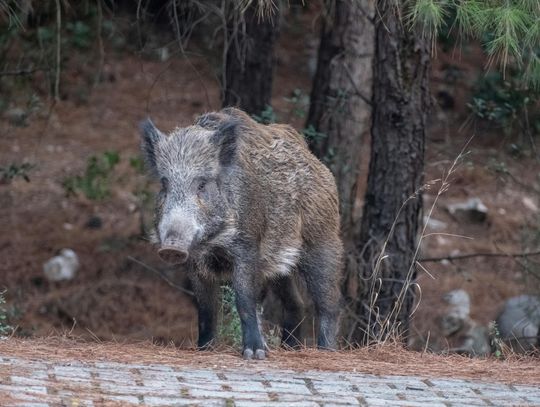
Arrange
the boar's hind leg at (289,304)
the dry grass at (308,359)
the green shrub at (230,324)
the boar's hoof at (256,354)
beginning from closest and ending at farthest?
1. the dry grass at (308,359)
2. the boar's hoof at (256,354)
3. the green shrub at (230,324)
4. the boar's hind leg at (289,304)

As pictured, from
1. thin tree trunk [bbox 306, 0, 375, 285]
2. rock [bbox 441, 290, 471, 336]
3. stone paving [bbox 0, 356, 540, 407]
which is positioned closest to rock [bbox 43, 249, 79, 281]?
thin tree trunk [bbox 306, 0, 375, 285]

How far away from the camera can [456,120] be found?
16.9m

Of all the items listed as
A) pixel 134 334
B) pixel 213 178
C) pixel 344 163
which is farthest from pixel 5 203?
pixel 213 178

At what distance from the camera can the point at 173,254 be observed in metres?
6.56

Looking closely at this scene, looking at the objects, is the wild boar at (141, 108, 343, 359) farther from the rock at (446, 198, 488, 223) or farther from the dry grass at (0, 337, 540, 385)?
the rock at (446, 198, 488, 223)

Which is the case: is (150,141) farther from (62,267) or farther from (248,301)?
(62,267)

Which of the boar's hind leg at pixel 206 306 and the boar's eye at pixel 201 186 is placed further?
the boar's hind leg at pixel 206 306

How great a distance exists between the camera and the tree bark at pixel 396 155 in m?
9.32

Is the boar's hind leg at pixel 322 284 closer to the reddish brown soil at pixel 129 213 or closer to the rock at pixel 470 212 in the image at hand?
the reddish brown soil at pixel 129 213

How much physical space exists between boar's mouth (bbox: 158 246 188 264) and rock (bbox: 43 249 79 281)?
725 cm

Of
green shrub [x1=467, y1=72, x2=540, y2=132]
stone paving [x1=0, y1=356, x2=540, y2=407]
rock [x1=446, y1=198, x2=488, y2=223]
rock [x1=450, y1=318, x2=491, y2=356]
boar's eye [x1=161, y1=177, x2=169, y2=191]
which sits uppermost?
green shrub [x1=467, y1=72, x2=540, y2=132]

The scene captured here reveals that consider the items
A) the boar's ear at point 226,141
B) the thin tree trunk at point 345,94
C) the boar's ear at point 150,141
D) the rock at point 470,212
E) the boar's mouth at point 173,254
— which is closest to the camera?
the boar's mouth at point 173,254

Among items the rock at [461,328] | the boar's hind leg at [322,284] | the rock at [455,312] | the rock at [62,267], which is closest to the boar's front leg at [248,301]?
the boar's hind leg at [322,284]

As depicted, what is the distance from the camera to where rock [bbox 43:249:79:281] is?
13625mm
